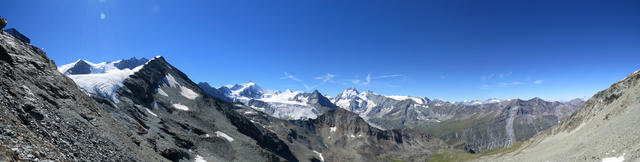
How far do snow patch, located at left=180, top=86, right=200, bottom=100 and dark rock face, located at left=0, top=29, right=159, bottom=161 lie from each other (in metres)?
69.5

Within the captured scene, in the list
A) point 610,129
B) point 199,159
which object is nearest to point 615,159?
point 610,129

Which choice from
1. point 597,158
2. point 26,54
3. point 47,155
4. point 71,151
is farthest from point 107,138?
point 597,158

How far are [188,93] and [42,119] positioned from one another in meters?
97.0

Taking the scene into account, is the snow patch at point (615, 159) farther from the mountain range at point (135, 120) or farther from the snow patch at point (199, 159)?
the snow patch at point (199, 159)

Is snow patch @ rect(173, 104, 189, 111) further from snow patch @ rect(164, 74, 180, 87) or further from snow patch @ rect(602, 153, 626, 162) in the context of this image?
snow patch @ rect(602, 153, 626, 162)

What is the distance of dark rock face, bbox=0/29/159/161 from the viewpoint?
14.5 meters

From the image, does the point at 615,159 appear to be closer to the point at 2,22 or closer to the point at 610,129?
the point at 610,129

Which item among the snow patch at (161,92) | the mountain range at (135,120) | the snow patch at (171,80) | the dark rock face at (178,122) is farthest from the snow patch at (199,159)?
the snow patch at (171,80)

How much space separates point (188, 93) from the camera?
112 meters

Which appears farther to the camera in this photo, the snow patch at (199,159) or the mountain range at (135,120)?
the snow patch at (199,159)

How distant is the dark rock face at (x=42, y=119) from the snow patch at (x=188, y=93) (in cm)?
6952

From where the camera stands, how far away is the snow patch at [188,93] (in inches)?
4237

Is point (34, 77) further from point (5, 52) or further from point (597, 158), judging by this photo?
point (597, 158)

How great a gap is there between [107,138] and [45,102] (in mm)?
6330
